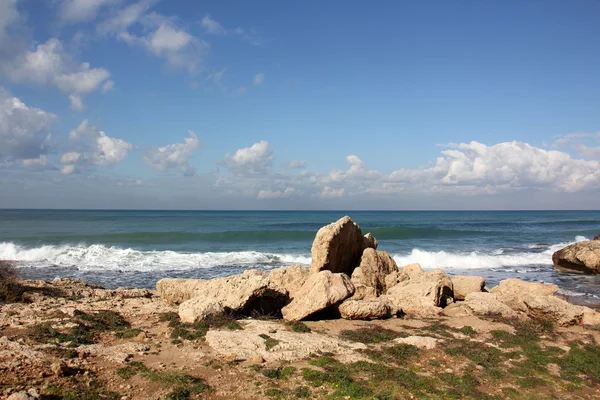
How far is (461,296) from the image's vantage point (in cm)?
1473

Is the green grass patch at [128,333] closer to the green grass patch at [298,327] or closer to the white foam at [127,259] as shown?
the green grass patch at [298,327]

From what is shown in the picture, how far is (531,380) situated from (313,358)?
386 centimetres

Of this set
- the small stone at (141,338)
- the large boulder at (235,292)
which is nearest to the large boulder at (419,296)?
the large boulder at (235,292)

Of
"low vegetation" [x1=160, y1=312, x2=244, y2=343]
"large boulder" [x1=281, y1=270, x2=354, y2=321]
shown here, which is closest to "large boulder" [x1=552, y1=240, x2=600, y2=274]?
"large boulder" [x1=281, y1=270, x2=354, y2=321]

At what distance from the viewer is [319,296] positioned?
34.6 feet

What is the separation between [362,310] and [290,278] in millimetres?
3096

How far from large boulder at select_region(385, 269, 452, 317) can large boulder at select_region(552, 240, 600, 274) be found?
16231 millimetres

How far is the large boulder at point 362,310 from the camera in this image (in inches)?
424

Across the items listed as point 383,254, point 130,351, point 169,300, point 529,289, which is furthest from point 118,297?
point 529,289

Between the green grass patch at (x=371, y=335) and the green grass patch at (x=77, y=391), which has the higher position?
the green grass patch at (x=77, y=391)

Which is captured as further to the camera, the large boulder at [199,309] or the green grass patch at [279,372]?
the large boulder at [199,309]

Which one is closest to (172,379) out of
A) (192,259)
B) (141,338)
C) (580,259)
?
(141,338)

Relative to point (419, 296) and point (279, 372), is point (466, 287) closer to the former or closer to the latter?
point (419, 296)

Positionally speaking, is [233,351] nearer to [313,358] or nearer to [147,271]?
[313,358]
